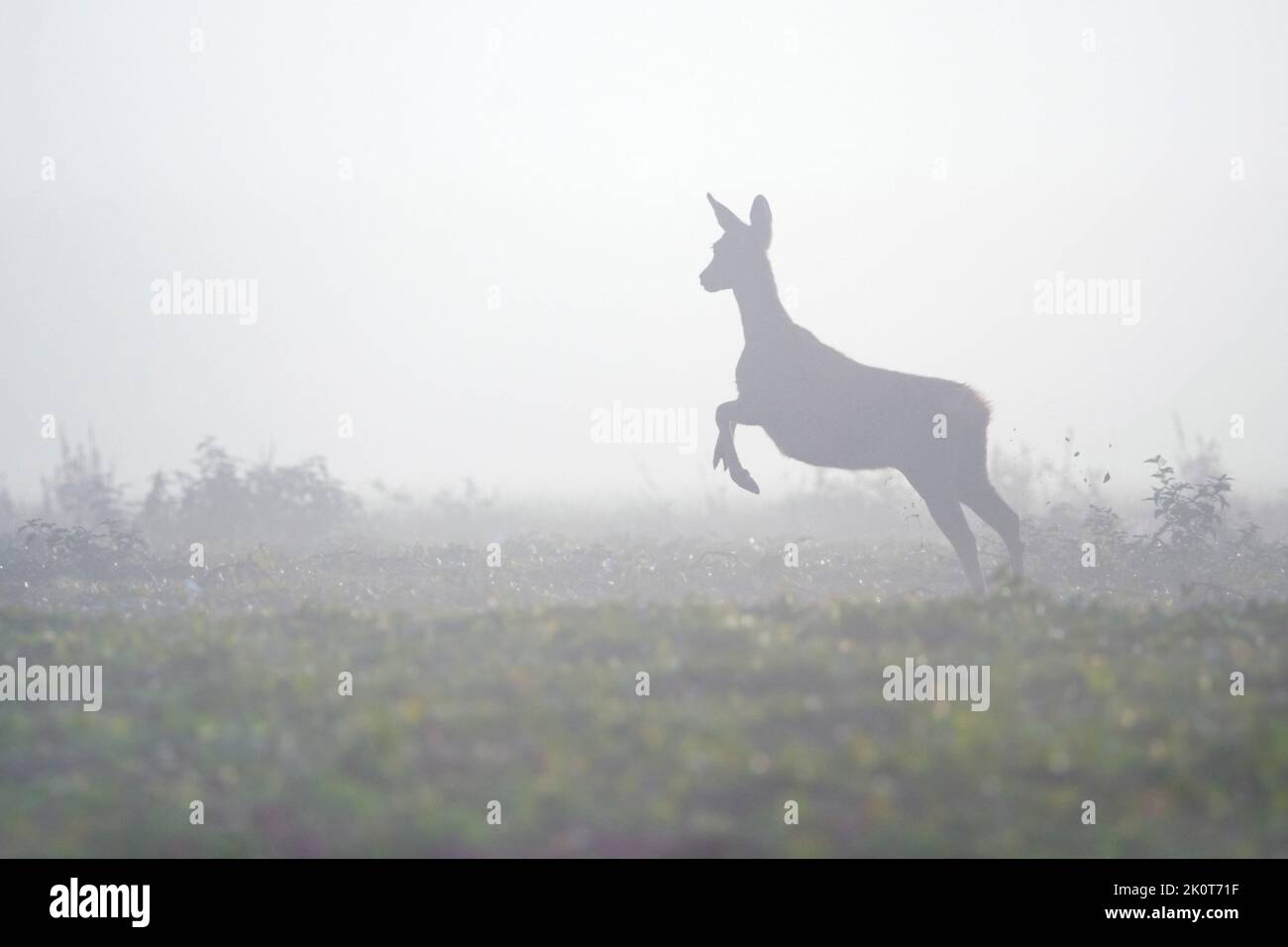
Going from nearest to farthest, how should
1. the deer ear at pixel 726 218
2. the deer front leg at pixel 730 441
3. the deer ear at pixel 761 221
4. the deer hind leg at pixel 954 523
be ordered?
the deer hind leg at pixel 954 523, the deer front leg at pixel 730 441, the deer ear at pixel 761 221, the deer ear at pixel 726 218

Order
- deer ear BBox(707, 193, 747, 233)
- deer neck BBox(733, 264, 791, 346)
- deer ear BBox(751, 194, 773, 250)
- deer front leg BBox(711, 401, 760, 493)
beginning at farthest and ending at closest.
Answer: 1. deer ear BBox(707, 193, 747, 233)
2. deer ear BBox(751, 194, 773, 250)
3. deer neck BBox(733, 264, 791, 346)
4. deer front leg BBox(711, 401, 760, 493)

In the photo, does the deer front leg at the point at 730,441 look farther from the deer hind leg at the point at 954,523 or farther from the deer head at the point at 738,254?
the deer hind leg at the point at 954,523

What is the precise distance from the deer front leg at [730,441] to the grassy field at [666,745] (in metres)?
4.39

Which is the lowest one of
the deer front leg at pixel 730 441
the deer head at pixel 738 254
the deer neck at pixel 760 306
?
the deer front leg at pixel 730 441

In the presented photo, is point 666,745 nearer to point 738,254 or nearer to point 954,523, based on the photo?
point 954,523

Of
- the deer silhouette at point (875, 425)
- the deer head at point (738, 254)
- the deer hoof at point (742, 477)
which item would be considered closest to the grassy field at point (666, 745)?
the deer silhouette at point (875, 425)

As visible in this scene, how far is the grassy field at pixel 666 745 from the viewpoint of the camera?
20.1ft

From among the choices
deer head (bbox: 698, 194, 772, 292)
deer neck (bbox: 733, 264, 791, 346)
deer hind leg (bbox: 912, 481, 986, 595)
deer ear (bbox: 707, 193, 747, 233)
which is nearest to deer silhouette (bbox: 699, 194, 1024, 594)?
deer hind leg (bbox: 912, 481, 986, 595)

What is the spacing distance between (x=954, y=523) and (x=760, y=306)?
9.90 feet

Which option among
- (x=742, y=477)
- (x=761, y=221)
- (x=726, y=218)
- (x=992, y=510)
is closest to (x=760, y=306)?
(x=761, y=221)

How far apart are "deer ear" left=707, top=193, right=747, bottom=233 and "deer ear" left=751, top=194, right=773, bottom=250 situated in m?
0.17

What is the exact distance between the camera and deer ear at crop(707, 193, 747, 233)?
14.7 m

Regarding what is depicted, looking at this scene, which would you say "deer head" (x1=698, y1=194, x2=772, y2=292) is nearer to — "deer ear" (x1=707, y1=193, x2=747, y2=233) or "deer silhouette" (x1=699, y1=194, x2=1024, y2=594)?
"deer ear" (x1=707, y1=193, x2=747, y2=233)
